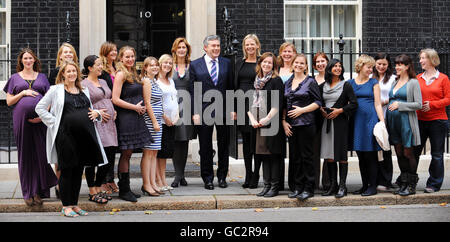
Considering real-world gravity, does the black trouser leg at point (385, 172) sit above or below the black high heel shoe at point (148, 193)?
above

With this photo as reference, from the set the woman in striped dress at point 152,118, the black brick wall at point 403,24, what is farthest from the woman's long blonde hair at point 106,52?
the black brick wall at point 403,24

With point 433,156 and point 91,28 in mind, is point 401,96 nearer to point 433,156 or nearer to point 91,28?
point 433,156

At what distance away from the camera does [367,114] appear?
8.56m

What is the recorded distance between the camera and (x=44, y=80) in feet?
27.4

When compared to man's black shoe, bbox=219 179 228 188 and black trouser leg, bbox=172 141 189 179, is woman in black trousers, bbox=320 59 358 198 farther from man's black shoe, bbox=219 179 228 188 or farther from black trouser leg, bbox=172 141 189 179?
black trouser leg, bbox=172 141 189 179

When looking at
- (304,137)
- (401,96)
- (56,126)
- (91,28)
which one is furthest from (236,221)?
(91,28)

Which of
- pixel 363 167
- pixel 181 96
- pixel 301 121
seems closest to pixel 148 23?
pixel 181 96

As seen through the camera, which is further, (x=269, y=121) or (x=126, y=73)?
(x=269, y=121)

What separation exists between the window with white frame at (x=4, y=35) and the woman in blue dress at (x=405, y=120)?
7.09 metres

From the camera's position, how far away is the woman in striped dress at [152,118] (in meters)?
8.52

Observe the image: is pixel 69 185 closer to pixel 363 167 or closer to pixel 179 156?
pixel 179 156

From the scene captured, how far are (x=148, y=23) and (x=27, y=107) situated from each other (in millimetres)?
5111

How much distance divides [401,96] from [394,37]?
178 inches

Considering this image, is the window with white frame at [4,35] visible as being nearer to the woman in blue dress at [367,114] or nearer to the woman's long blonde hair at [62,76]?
the woman's long blonde hair at [62,76]
